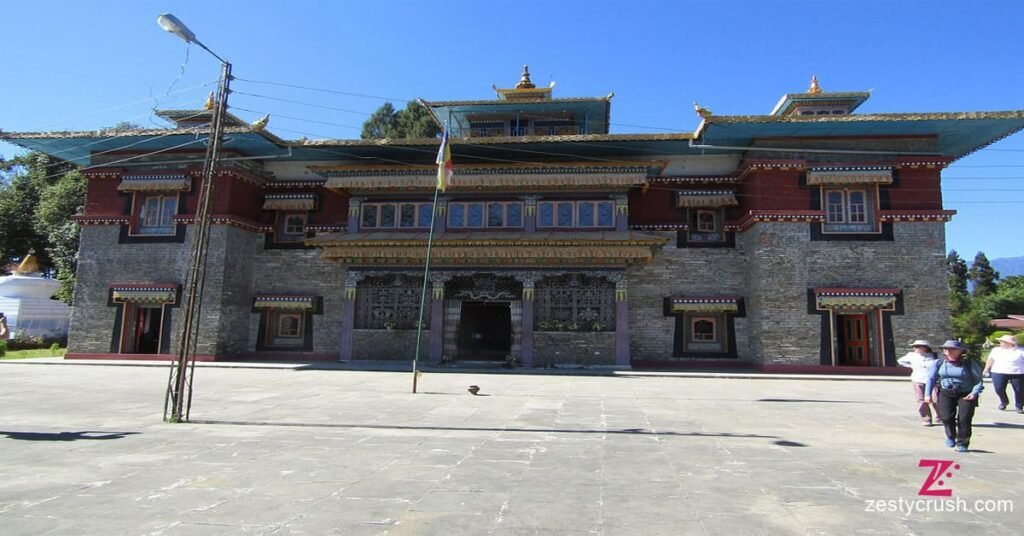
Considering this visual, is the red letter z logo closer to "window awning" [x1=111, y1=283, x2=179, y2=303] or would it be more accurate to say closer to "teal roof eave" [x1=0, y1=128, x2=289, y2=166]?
"teal roof eave" [x1=0, y1=128, x2=289, y2=166]

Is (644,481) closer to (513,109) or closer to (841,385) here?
(841,385)

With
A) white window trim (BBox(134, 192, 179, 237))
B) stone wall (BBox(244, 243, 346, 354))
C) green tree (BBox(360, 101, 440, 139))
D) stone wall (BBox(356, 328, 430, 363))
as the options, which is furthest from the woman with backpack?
green tree (BBox(360, 101, 440, 139))

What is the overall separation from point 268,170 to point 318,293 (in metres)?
5.80

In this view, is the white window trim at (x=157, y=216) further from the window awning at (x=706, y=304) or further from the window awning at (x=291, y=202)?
the window awning at (x=706, y=304)

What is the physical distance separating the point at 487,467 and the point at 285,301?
60.2ft

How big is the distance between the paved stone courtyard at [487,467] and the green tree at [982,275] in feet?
229

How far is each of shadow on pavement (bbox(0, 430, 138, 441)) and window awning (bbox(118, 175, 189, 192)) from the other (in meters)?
16.1

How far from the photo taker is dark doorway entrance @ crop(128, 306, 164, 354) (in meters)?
21.6

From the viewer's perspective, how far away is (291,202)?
888 inches

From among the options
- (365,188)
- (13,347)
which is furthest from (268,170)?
(13,347)

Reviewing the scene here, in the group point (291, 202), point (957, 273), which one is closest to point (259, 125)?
point (291, 202)

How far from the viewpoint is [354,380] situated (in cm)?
1518

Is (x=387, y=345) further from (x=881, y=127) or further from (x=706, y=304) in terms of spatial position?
(x=881, y=127)

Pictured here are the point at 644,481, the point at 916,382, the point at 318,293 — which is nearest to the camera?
the point at 644,481
